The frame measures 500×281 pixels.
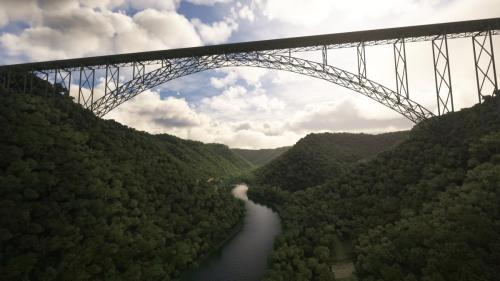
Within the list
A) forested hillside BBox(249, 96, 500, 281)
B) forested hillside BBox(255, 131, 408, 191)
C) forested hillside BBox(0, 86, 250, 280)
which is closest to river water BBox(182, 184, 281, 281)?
forested hillside BBox(0, 86, 250, 280)

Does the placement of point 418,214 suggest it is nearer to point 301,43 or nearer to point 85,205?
point 301,43

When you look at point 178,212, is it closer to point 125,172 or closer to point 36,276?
point 125,172

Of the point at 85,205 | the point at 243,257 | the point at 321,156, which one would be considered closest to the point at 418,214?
the point at 243,257

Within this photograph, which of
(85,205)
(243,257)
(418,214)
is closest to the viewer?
(85,205)

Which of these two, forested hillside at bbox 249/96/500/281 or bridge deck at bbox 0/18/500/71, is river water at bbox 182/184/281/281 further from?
bridge deck at bbox 0/18/500/71

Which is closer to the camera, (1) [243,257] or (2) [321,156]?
(1) [243,257]

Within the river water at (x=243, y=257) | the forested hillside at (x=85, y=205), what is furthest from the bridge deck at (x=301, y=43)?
the river water at (x=243, y=257)

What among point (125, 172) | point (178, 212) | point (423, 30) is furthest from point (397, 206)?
point (125, 172)
